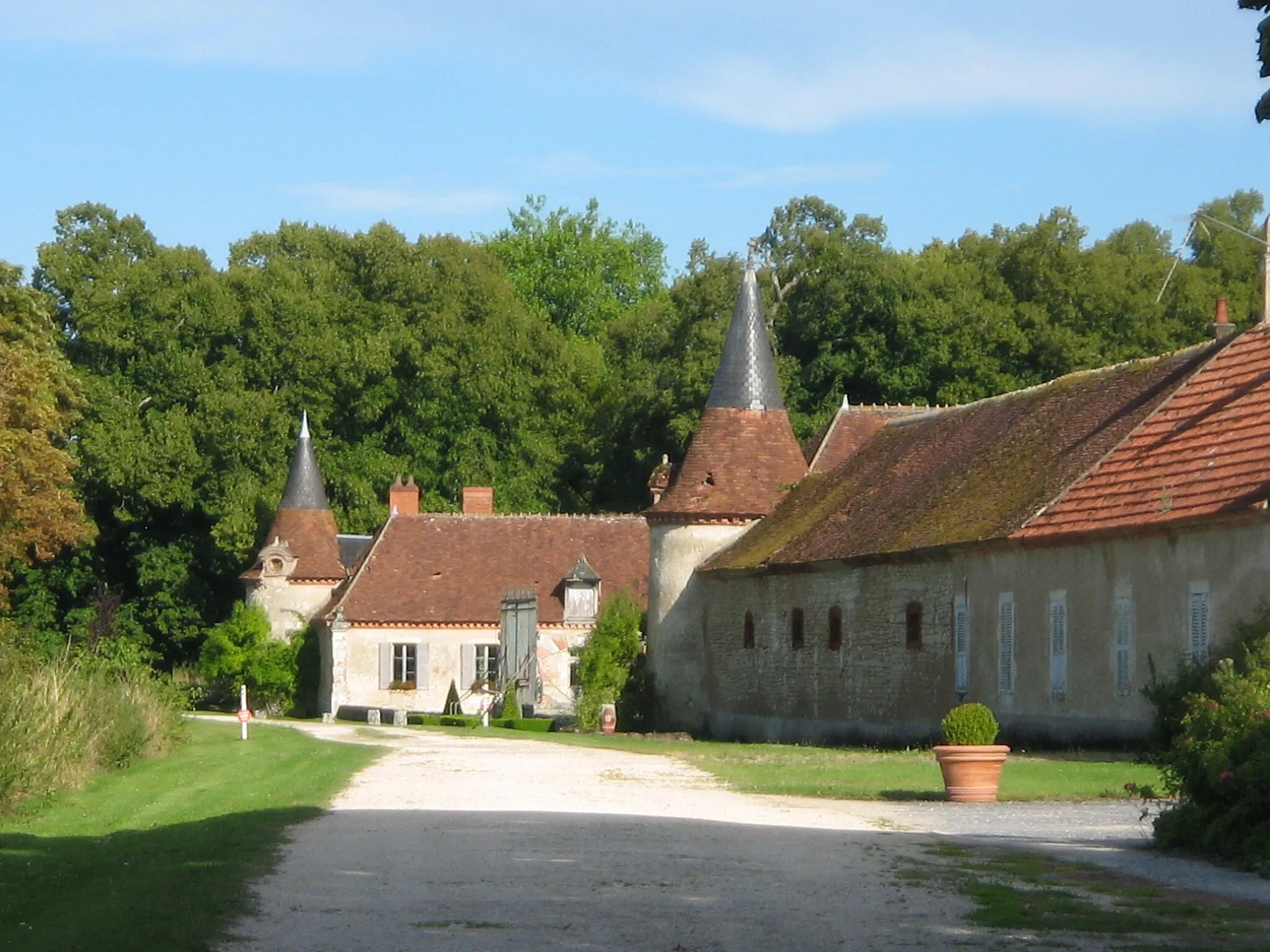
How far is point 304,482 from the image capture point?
196 ft

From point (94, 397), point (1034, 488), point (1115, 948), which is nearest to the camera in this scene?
point (1115, 948)

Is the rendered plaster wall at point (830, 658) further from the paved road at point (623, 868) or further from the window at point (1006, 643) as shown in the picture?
the paved road at point (623, 868)

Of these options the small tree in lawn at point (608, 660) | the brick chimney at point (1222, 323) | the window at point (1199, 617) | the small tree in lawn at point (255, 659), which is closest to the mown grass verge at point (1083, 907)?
the window at point (1199, 617)

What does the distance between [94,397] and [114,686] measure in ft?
117

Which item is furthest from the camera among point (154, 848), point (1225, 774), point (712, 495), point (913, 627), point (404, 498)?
point (404, 498)

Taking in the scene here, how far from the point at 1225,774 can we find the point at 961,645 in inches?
726

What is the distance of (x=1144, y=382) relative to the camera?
3278cm

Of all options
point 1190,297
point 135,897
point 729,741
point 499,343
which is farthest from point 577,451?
point 135,897

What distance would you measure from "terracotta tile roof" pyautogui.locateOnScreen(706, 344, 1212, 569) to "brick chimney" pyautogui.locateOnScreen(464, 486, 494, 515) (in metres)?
19.2

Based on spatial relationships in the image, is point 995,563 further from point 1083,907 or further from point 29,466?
point 1083,907

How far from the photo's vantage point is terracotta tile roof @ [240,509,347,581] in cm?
5881

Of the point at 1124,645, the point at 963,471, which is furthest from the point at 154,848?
the point at 963,471

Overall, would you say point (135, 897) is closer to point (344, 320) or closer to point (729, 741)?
point (729, 741)

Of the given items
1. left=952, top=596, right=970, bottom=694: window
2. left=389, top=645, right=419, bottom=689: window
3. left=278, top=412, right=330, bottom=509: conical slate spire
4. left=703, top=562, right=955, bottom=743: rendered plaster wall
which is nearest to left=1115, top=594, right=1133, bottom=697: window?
left=952, top=596, right=970, bottom=694: window
